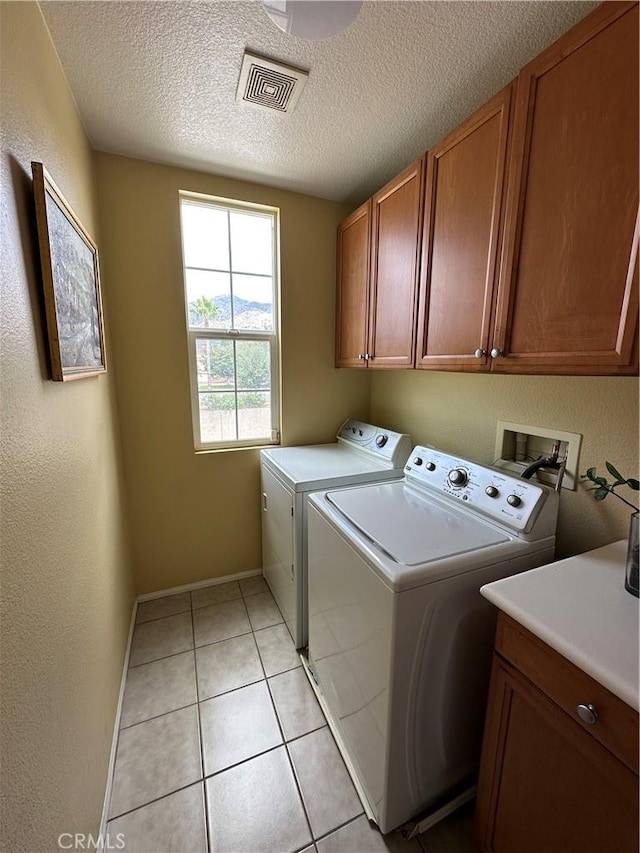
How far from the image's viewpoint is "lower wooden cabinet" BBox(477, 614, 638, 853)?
0.65m

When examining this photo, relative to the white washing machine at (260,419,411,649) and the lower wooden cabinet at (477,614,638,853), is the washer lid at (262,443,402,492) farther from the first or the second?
the lower wooden cabinet at (477,614,638,853)

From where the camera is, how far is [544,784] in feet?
2.62

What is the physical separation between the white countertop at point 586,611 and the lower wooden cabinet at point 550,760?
2.3 inches

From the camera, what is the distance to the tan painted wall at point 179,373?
181cm

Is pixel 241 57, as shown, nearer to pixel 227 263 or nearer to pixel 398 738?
pixel 227 263

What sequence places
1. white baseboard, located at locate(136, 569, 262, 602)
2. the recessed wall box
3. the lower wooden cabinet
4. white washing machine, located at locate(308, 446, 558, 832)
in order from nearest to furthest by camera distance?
the lower wooden cabinet, white washing machine, located at locate(308, 446, 558, 832), the recessed wall box, white baseboard, located at locate(136, 569, 262, 602)

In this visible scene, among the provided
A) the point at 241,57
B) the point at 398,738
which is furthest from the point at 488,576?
the point at 241,57

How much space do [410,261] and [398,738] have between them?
1.75m

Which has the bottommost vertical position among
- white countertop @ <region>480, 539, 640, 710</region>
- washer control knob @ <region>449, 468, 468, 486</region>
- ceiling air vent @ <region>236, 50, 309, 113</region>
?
white countertop @ <region>480, 539, 640, 710</region>

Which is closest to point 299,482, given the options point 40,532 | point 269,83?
point 40,532

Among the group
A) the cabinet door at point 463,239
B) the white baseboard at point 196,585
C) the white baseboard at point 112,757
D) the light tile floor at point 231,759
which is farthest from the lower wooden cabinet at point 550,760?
the white baseboard at point 196,585

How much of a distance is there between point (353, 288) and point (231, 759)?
7.49 feet

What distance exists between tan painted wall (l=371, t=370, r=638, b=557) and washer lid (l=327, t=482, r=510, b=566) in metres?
0.37

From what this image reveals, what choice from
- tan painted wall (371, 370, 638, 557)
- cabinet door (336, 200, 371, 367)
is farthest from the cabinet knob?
cabinet door (336, 200, 371, 367)
